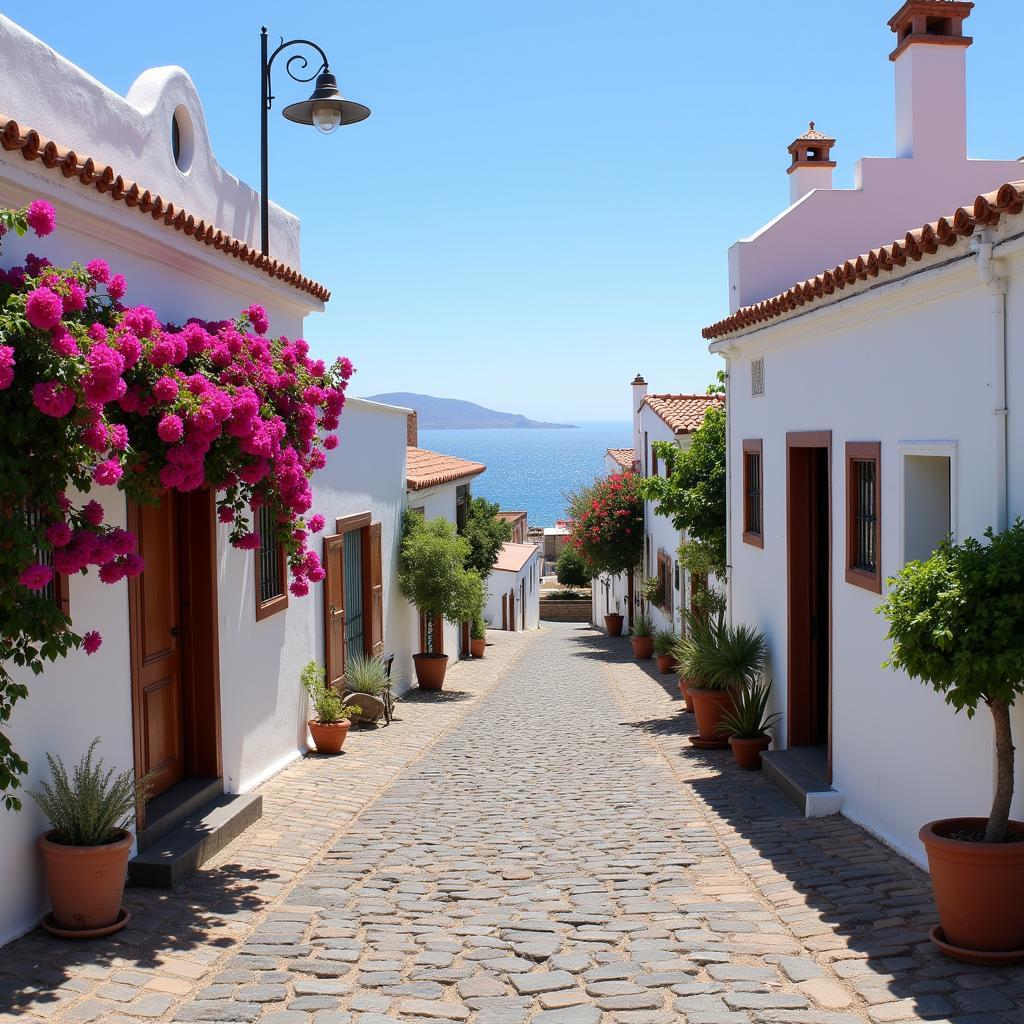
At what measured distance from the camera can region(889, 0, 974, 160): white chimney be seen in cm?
1123

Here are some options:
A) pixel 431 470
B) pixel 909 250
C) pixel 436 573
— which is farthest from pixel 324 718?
pixel 431 470

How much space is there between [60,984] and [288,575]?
562 centimetres

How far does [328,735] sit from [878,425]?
613 cm

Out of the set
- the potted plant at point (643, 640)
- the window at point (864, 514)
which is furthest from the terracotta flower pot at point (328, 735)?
the potted plant at point (643, 640)

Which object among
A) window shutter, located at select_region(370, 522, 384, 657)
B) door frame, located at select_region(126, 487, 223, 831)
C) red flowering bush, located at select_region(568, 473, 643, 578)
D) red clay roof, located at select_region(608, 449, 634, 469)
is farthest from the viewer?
red clay roof, located at select_region(608, 449, 634, 469)

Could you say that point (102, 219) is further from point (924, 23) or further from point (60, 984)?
point (924, 23)

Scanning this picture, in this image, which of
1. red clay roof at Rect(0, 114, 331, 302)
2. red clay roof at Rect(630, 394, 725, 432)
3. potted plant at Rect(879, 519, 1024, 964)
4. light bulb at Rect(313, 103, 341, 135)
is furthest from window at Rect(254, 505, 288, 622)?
red clay roof at Rect(630, 394, 725, 432)

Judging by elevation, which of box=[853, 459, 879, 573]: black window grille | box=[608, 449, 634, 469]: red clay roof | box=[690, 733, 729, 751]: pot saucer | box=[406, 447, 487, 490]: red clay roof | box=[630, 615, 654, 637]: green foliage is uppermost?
box=[608, 449, 634, 469]: red clay roof

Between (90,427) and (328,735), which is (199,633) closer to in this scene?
(328,735)

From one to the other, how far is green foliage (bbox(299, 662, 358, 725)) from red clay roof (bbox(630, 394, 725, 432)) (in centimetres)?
1149

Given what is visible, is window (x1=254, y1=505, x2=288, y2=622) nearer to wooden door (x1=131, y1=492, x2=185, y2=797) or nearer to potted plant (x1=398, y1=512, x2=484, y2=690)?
wooden door (x1=131, y1=492, x2=185, y2=797)

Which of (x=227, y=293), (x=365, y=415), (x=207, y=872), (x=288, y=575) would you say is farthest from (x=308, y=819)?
(x=365, y=415)

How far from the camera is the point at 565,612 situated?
46.3m

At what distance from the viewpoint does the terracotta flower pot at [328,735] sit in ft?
35.8
